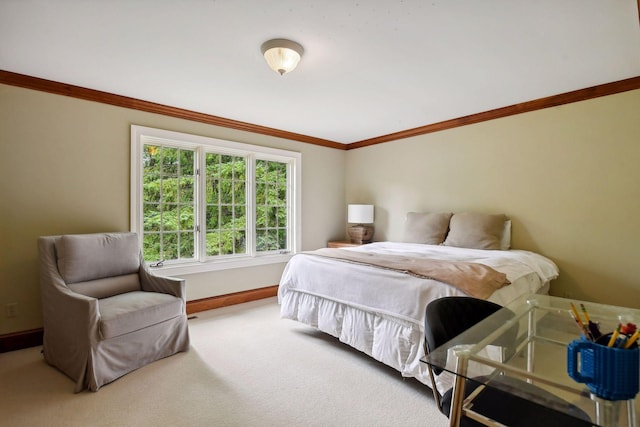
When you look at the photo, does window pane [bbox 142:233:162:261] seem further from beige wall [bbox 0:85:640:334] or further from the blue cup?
the blue cup

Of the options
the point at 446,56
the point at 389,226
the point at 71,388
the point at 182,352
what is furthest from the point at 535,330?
the point at 389,226

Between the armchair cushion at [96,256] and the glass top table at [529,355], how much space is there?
2.72 metres

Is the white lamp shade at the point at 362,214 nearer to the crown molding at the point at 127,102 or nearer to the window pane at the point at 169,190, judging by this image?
the crown molding at the point at 127,102

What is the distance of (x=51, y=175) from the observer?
9.36 ft

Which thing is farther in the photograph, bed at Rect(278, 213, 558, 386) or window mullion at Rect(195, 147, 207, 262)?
→ window mullion at Rect(195, 147, 207, 262)

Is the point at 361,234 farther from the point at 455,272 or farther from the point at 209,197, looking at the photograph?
the point at 455,272

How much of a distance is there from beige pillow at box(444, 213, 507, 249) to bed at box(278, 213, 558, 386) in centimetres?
1

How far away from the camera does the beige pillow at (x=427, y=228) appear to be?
3861mm

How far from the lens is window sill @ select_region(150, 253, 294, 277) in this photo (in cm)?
349

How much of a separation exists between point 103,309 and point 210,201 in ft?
6.10

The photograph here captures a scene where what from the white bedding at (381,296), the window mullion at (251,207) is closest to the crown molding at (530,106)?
the white bedding at (381,296)

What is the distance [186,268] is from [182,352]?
117cm

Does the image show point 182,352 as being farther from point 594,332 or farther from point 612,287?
point 612,287

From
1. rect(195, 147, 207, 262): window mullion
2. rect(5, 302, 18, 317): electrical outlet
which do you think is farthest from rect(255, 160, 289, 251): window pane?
rect(5, 302, 18, 317): electrical outlet
